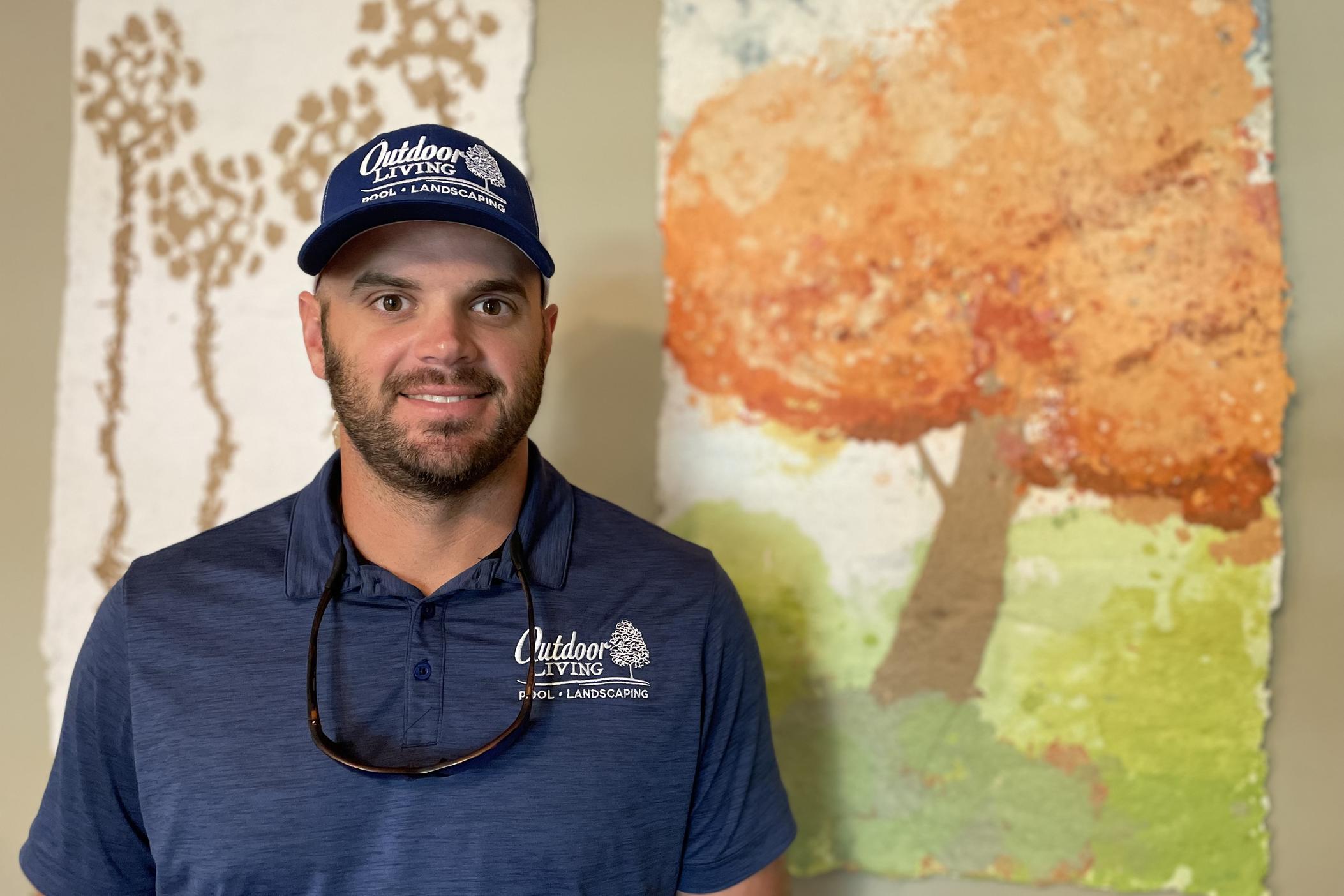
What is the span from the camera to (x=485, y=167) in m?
1.10

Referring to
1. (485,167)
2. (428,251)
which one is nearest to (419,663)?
(428,251)

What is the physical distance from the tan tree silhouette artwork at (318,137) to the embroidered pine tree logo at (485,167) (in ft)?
1.58

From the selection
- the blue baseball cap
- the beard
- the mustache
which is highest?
the blue baseball cap

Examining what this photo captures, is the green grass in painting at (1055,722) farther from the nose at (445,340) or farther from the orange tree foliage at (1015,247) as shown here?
the nose at (445,340)

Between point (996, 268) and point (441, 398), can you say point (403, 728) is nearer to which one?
point (441, 398)

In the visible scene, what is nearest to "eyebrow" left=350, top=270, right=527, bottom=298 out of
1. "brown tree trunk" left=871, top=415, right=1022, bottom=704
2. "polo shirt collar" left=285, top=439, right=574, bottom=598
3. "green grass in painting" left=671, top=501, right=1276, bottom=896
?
"polo shirt collar" left=285, top=439, right=574, bottom=598

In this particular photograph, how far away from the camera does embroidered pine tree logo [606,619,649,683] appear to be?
3.51 feet

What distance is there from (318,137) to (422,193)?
60 cm

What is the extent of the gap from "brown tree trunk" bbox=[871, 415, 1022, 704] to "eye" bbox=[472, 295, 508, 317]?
657 mm

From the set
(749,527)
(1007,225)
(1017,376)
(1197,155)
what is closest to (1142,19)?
(1197,155)

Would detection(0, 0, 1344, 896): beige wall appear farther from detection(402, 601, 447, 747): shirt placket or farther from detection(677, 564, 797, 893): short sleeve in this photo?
detection(402, 601, 447, 747): shirt placket

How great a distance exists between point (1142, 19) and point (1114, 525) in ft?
2.33

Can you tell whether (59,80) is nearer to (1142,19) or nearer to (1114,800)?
(1142,19)

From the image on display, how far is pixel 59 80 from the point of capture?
158cm
